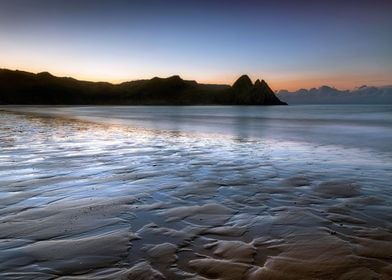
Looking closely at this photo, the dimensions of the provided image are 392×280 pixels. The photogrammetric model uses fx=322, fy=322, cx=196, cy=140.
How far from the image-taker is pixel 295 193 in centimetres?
874

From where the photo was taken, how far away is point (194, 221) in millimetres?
6504

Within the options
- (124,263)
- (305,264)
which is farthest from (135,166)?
(305,264)

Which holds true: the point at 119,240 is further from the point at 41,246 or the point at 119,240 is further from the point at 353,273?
the point at 353,273

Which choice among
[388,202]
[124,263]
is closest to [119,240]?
[124,263]

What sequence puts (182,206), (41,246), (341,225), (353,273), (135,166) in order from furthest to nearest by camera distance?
(135,166)
(182,206)
(341,225)
(41,246)
(353,273)

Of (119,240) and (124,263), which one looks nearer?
(124,263)

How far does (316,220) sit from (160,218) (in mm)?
3181

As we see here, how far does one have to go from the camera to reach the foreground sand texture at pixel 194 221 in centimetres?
453

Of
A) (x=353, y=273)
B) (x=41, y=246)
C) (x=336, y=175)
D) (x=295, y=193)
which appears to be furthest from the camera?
(x=336, y=175)

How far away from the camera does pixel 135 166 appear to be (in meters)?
12.5

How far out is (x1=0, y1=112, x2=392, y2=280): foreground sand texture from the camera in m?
4.53

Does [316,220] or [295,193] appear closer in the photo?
[316,220]

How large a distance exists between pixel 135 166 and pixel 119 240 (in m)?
7.16

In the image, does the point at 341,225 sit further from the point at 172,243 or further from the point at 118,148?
the point at 118,148
